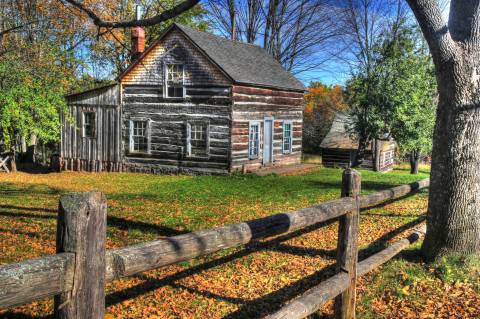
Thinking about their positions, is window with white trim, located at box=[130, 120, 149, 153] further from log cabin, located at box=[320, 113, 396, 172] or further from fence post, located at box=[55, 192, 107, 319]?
fence post, located at box=[55, 192, 107, 319]

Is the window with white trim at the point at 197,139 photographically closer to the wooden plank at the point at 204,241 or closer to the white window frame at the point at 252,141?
the white window frame at the point at 252,141

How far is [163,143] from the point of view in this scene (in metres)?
22.6

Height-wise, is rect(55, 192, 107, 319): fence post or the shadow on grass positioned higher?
rect(55, 192, 107, 319): fence post

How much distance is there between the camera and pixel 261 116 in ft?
75.8

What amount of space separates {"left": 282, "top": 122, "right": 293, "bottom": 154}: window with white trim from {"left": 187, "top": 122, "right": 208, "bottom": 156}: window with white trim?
590 centimetres

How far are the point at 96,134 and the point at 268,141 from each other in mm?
9536

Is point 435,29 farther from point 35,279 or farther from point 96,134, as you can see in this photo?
point 96,134

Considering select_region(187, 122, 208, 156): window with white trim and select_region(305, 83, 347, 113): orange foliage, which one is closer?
select_region(187, 122, 208, 156): window with white trim

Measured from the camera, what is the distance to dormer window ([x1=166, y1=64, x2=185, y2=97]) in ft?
72.2

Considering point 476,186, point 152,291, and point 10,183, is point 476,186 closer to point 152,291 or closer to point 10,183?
point 152,291

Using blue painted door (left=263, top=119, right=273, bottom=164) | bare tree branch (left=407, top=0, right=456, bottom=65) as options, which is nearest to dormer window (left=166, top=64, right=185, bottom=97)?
blue painted door (left=263, top=119, right=273, bottom=164)

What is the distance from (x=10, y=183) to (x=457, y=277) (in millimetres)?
18241

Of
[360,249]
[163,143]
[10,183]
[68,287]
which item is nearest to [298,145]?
[163,143]

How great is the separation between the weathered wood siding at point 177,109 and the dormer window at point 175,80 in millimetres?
266
